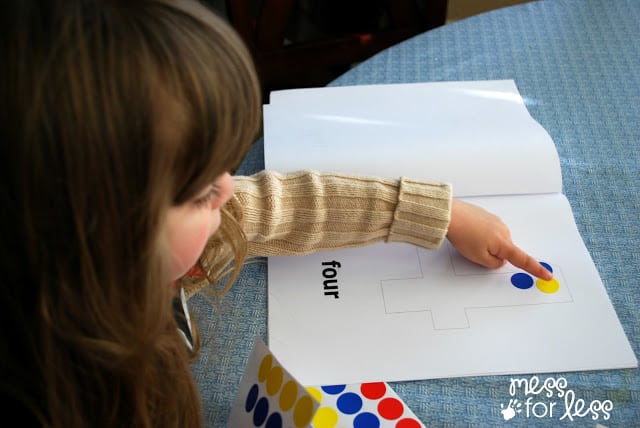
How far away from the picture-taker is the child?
37 cm

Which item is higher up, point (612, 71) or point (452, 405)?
point (612, 71)

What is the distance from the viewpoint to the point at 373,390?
0.59m

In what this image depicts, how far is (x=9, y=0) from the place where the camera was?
1.20ft

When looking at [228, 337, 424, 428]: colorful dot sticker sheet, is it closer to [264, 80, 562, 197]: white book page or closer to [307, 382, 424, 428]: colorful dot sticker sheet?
[307, 382, 424, 428]: colorful dot sticker sheet

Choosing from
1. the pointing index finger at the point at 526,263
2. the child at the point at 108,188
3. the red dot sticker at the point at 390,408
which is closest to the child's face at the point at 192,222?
the child at the point at 108,188

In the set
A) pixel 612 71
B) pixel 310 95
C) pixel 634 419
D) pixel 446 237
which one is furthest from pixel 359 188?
pixel 612 71

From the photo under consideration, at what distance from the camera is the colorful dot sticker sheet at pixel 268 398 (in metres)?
0.50

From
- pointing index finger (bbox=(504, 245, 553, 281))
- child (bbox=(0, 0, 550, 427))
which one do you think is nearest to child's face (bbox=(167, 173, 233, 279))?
child (bbox=(0, 0, 550, 427))

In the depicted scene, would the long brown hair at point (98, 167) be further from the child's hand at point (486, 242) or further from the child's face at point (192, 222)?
the child's hand at point (486, 242)

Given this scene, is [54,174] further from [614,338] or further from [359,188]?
[614,338]

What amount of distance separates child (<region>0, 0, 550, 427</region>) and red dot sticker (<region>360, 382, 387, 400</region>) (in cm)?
15

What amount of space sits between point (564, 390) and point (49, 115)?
19.1 inches

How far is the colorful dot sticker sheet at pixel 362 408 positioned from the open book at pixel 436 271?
1 cm

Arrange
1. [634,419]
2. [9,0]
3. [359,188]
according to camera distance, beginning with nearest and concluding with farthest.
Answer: [9,0]
[634,419]
[359,188]
